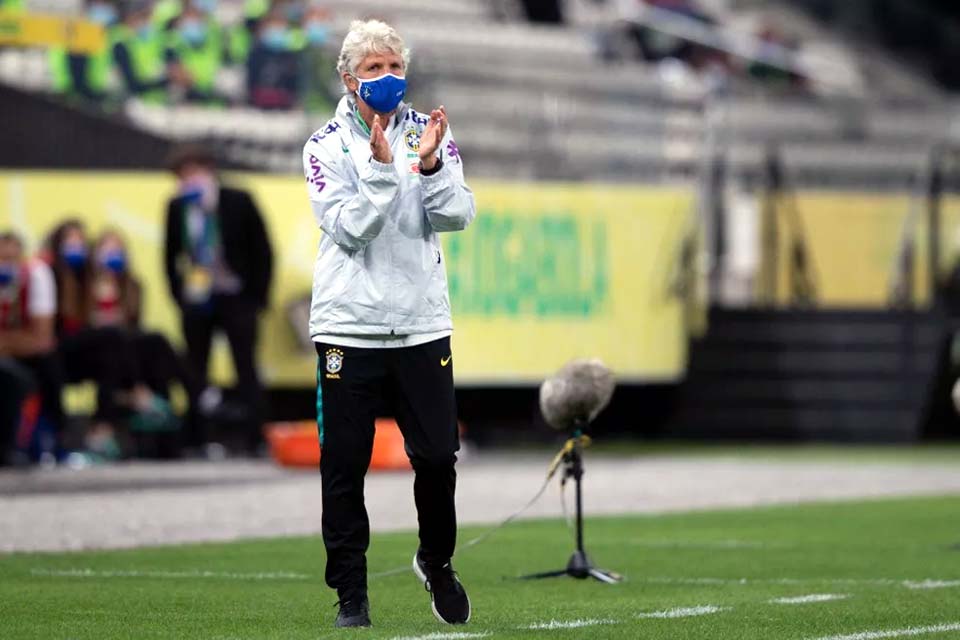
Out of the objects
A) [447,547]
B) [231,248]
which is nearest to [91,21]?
[231,248]

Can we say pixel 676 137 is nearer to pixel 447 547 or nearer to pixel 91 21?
pixel 91 21

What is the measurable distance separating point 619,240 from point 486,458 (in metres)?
3.40

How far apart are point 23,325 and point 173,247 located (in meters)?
1.83

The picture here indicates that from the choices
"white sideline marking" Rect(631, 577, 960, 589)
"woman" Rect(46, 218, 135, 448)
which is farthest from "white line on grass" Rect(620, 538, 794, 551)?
"woman" Rect(46, 218, 135, 448)

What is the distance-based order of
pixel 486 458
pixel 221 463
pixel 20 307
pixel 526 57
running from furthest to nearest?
pixel 526 57 < pixel 486 458 < pixel 221 463 < pixel 20 307

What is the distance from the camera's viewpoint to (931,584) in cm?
946

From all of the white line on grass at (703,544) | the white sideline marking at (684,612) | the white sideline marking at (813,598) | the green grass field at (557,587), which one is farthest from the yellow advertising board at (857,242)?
the white sideline marking at (684,612)

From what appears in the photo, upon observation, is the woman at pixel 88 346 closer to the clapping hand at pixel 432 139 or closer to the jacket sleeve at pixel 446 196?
the jacket sleeve at pixel 446 196

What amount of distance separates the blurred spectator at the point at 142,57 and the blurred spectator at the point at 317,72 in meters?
1.14

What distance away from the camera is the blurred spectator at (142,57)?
1995 cm

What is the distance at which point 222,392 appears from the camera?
66.3 feet

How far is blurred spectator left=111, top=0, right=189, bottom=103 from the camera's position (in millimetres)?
19953

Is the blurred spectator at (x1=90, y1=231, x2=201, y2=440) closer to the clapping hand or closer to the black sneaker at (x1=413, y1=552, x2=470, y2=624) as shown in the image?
the black sneaker at (x1=413, y1=552, x2=470, y2=624)

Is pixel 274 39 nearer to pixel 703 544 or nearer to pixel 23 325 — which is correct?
pixel 23 325
